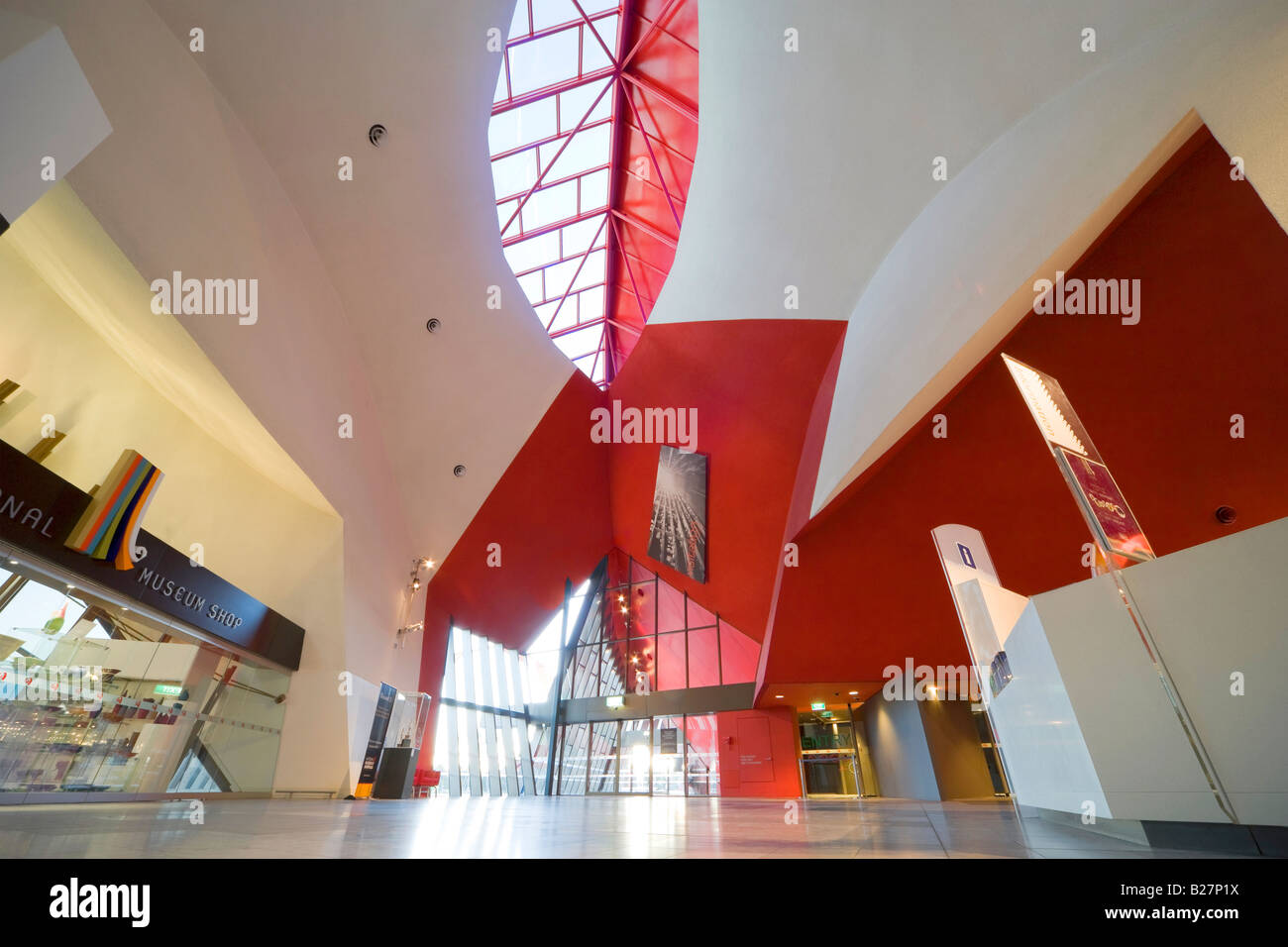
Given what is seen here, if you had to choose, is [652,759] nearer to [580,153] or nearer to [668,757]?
[668,757]

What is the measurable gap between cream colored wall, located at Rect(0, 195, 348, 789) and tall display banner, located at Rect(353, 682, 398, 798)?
1.48 feet

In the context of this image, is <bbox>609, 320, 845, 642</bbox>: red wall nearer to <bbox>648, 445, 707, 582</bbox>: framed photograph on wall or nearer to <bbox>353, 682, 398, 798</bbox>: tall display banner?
<bbox>648, 445, 707, 582</bbox>: framed photograph on wall

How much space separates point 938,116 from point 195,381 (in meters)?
11.6

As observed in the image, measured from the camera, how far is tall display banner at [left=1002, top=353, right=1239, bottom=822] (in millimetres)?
3029

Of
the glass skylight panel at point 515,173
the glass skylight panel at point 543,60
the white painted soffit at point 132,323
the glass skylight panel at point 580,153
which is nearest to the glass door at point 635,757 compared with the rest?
the white painted soffit at point 132,323

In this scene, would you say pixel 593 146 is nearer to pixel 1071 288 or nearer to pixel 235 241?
pixel 235 241

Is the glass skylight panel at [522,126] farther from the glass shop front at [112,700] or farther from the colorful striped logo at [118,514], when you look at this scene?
the glass shop front at [112,700]

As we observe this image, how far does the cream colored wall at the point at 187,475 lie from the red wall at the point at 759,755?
37.3 ft

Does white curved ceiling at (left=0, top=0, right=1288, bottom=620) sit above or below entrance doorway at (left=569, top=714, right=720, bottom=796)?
above

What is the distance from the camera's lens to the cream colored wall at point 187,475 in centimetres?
882

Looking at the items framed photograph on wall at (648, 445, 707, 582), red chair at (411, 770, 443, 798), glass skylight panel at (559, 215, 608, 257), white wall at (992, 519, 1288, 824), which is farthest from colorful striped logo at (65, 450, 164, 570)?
glass skylight panel at (559, 215, 608, 257)

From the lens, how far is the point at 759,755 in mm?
17969
